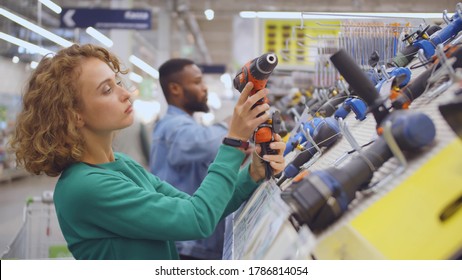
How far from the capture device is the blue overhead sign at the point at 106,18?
447cm

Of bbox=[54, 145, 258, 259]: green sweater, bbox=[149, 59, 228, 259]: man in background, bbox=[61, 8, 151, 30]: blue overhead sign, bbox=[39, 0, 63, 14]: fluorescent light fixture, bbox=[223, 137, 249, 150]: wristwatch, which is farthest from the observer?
bbox=[61, 8, 151, 30]: blue overhead sign

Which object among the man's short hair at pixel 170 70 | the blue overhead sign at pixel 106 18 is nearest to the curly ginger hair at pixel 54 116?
the man's short hair at pixel 170 70

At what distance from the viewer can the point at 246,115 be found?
3.54 ft

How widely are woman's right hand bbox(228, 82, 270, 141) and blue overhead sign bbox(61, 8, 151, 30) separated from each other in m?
3.67

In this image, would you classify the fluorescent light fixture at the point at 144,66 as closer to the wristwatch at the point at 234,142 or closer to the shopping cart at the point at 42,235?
the shopping cart at the point at 42,235

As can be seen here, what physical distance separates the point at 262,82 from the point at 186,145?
1196 mm

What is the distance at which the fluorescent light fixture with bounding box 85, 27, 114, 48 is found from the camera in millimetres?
4773

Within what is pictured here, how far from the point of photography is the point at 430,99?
0.90 metres

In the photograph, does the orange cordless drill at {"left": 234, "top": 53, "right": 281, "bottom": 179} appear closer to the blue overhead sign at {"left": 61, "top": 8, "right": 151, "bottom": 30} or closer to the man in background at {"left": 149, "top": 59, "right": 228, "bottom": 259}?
the man in background at {"left": 149, "top": 59, "right": 228, "bottom": 259}

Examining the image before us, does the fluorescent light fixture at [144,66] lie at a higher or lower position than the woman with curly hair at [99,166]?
lower

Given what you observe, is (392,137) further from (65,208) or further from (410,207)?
(65,208)

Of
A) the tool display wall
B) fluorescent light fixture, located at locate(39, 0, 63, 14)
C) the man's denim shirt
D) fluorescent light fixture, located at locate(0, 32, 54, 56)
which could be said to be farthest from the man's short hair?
the tool display wall

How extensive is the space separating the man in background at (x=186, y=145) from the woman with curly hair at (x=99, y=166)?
2.97 feet

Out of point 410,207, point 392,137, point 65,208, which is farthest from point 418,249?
point 65,208
